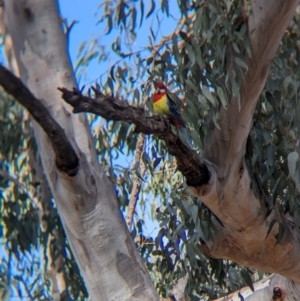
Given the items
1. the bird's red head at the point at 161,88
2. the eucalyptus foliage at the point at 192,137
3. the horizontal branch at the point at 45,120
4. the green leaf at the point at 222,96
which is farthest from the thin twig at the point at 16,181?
the green leaf at the point at 222,96

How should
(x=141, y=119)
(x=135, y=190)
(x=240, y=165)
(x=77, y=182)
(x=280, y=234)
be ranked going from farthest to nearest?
1. (x=135, y=190)
2. (x=280, y=234)
3. (x=240, y=165)
4. (x=77, y=182)
5. (x=141, y=119)

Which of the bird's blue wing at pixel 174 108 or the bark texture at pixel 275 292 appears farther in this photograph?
the bark texture at pixel 275 292

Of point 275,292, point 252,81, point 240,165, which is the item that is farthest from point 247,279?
point 252,81

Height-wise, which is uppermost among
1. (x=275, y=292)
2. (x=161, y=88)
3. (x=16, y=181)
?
(x=16, y=181)

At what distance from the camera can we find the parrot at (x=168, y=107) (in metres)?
2.58

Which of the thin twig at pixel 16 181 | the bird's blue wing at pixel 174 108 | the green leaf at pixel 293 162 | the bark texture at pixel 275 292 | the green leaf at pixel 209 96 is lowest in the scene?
the bark texture at pixel 275 292

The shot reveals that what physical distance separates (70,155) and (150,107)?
28.9 inches

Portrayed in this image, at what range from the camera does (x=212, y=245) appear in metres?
2.79

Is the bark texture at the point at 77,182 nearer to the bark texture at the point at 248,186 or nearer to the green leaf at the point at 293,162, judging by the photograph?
the bark texture at the point at 248,186

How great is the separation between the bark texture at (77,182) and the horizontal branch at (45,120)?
44 mm

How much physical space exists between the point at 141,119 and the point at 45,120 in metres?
0.28

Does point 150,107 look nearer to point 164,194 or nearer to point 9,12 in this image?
point 9,12

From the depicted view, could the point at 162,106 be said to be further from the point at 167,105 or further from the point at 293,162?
the point at 293,162

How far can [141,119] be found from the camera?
1.93 metres
